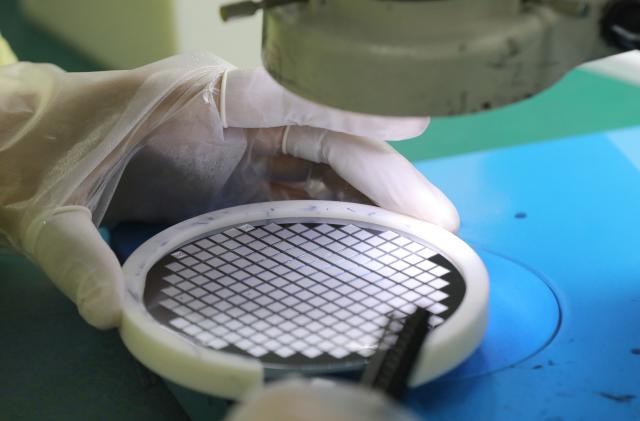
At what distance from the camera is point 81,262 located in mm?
891

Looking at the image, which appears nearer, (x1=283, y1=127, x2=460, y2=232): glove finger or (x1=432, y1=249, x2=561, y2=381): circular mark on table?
(x1=432, y1=249, x2=561, y2=381): circular mark on table

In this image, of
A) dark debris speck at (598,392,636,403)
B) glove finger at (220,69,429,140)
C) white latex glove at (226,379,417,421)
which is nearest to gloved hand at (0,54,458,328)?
glove finger at (220,69,429,140)

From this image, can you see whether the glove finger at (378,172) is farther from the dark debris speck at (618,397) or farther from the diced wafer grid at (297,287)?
the dark debris speck at (618,397)

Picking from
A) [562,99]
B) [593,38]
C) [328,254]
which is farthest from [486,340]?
[562,99]

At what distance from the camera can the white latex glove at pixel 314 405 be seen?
1.65 feet

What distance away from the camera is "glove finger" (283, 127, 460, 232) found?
105 centimetres

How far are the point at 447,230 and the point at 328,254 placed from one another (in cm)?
14

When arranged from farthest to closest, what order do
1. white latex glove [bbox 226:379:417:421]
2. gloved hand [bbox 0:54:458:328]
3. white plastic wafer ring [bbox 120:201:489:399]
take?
gloved hand [bbox 0:54:458:328] → white plastic wafer ring [bbox 120:201:489:399] → white latex glove [bbox 226:379:417:421]

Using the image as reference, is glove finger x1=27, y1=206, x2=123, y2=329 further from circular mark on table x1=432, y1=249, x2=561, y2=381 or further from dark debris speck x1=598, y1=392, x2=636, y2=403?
dark debris speck x1=598, y1=392, x2=636, y2=403

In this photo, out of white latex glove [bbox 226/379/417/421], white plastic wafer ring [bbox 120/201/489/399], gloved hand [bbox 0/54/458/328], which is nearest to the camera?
white latex glove [bbox 226/379/417/421]

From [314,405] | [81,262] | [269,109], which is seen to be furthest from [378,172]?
[314,405]

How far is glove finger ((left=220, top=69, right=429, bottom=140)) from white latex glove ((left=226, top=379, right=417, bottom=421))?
0.55 meters

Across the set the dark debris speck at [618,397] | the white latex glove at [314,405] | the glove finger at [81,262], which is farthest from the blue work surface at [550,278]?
the white latex glove at [314,405]

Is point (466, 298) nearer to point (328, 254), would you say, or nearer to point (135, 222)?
point (328, 254)
